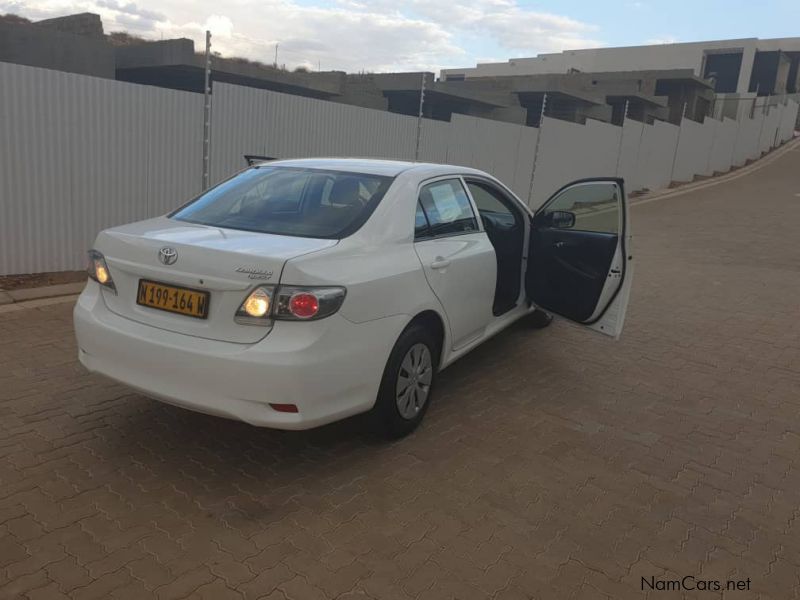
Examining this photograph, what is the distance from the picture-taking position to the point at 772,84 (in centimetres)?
5978

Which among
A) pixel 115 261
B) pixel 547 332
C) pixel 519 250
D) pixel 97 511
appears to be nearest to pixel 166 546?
pixel 97 511

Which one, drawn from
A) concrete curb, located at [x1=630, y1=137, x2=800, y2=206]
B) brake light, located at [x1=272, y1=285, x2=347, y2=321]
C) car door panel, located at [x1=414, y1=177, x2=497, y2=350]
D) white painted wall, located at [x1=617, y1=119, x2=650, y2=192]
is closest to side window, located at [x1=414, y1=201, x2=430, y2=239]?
car door panel, located at [x1=414, y1=177, x2=497, y2=350]

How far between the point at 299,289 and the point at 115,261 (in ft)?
3.53

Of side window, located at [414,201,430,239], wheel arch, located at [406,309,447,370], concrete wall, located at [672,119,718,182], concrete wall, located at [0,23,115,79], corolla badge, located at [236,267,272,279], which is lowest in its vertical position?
wheel arch, located at [406,309,447,370]

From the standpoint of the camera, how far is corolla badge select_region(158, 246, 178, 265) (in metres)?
3.07

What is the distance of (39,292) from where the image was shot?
6230mm

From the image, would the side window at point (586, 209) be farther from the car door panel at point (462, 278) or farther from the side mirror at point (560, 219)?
the car door panel at point (462, 278)

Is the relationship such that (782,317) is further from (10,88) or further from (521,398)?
(10,88)

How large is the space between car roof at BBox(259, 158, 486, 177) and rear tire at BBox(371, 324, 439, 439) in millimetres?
1028

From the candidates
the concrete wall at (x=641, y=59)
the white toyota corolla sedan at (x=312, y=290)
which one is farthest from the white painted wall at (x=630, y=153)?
the concrete wall at (x=641, y=59)

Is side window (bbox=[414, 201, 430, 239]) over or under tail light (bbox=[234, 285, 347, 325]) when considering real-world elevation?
over

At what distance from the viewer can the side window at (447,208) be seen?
401cm

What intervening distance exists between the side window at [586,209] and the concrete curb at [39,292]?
4.65 metres

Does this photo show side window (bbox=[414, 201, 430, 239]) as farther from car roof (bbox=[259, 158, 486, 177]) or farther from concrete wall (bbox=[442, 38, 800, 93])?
concrete wall (bbox=[442, 38, 800, 93])
